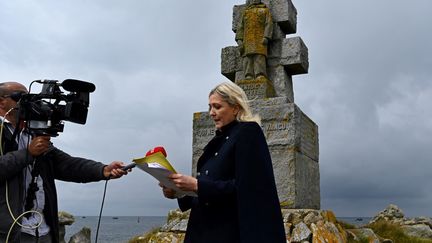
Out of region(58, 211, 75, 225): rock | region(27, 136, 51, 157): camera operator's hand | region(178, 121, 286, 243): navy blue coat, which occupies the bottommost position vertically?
region(58, 211, 75, 225): rock

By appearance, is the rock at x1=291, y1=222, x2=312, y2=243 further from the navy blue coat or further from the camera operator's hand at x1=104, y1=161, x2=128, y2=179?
the camera operator's hand at x1=104, y1=161, x2=128, y2=179

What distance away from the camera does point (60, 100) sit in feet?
9.25

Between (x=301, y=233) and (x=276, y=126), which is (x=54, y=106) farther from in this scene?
(x=276, y=126)

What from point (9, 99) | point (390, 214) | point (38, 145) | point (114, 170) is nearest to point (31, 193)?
point (38, 145)

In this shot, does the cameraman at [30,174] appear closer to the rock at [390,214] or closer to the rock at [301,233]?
the rock at [301,233]

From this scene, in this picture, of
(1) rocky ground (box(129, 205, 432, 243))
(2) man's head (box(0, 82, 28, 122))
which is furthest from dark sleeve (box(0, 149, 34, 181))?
(1) rocky ground (box(129, 205, 432, 243))

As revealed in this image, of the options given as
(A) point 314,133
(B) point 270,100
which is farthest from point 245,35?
(A) point 314,133

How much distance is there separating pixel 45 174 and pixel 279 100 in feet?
14.0

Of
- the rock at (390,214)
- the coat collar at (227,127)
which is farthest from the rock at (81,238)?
A: the rock at (390,214)

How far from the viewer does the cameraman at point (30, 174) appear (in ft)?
8.75

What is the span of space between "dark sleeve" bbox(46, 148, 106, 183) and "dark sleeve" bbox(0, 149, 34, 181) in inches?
14.6

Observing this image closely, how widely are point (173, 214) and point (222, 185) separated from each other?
4.18 m

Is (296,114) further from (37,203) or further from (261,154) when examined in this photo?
(37,203)

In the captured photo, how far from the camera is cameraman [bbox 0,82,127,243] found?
267 cm
